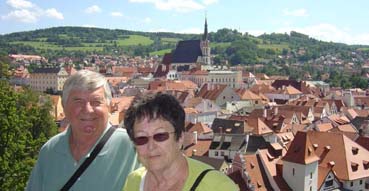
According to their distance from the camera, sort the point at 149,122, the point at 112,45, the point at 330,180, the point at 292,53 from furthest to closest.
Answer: the point at 112,45 < the point at 292,53 < the point at 330,180 < the point at 149,122

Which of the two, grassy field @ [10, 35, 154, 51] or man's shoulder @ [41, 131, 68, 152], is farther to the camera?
grassy field @ [10, 35, 154, 51]

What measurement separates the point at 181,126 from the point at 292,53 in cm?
16614

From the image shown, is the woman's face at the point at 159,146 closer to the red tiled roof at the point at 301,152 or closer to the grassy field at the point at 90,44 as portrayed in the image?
the red tiled roof at the point at 301,152

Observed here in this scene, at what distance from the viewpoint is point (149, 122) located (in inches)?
91.0

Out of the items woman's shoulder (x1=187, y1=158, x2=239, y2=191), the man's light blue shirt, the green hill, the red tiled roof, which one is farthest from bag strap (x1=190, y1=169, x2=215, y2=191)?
the green hill

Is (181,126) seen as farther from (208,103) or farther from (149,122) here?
(208,103)

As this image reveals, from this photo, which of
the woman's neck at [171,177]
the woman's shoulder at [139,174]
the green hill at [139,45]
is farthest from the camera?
the green hill at [139,45]

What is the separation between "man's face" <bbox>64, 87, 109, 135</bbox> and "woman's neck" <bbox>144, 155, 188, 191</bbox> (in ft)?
2.09

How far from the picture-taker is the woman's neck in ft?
7.39

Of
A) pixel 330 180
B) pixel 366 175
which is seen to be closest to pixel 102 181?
pixel 330 180

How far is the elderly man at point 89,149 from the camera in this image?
9.04ft

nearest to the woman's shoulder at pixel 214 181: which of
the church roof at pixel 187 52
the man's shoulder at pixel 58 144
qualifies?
the man's shoulder at pixel 58 144

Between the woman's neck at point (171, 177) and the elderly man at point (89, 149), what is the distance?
0.48 metres

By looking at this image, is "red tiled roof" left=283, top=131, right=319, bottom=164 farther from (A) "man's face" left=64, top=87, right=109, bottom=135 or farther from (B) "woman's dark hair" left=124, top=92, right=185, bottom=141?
(B) "woman's dark hair" left=124, top=92, right=185, bottom=141
